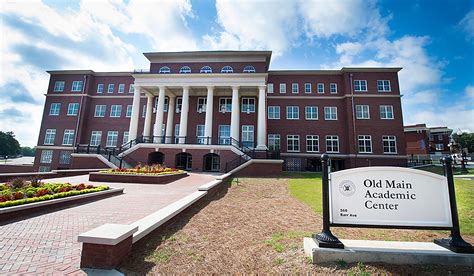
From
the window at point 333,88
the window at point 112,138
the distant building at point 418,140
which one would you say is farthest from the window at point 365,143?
the window at point 112,138

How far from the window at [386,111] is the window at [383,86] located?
2456 mm

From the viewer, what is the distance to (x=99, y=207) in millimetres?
7230

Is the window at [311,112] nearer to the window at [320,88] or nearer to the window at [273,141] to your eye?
the window at [320,88]

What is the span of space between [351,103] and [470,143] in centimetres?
8282

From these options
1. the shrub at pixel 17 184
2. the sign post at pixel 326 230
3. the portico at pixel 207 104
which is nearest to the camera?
the sign post at pixel 326 230

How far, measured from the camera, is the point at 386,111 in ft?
95.6

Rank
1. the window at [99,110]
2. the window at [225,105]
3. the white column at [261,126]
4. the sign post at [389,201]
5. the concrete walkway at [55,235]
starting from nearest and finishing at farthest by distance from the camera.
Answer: the concrete walkway at [55,235]
the sign post at [389,201]
the white column at [261,126]
the window at [225,105]
the window at [99,110]

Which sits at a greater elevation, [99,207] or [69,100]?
[69,100]

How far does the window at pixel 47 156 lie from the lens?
3192cm

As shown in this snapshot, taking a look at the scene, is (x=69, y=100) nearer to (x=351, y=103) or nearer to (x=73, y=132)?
(x=73, y=132)

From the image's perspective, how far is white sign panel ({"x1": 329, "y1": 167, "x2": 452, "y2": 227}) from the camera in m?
3.72

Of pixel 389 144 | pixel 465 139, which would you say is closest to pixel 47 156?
pixel 389 144

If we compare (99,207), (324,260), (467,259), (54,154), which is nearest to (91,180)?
(99,207)

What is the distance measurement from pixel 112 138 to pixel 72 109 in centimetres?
829
